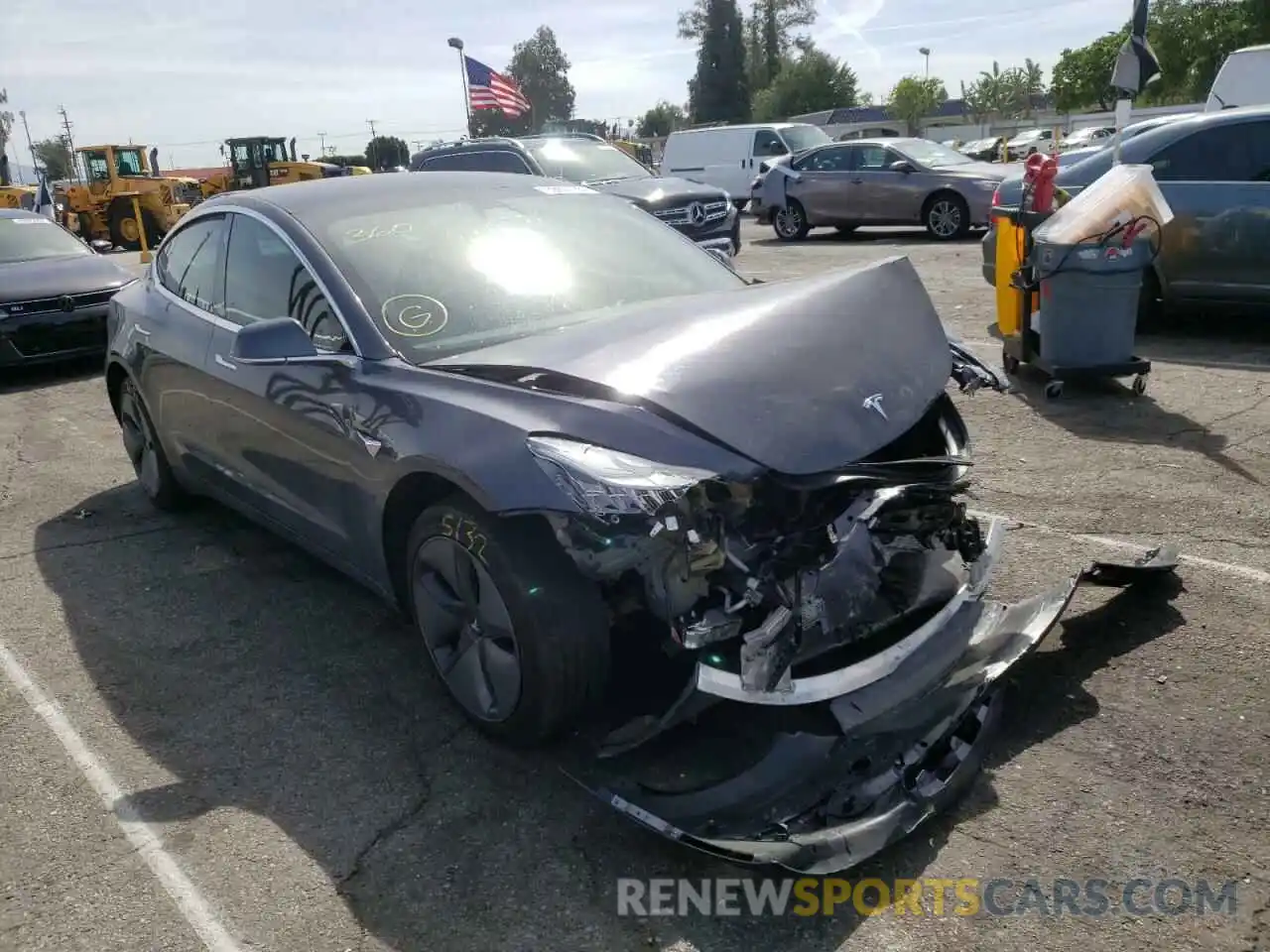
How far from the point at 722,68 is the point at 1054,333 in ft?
241

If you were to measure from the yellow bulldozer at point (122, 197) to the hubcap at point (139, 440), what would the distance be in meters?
22.3

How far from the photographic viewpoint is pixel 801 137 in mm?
21562

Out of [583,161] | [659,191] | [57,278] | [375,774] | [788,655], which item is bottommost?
[375,774]

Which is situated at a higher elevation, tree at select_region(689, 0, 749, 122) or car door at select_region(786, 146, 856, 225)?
tree at select_region(689, 0, 749, 122)

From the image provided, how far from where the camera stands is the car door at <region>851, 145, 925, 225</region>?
16.1m

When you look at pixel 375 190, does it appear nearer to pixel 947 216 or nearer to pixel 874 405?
pixel 874 405

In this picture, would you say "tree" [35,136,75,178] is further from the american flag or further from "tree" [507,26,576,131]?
the american flag

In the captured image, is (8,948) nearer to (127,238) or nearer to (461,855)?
(461,855)

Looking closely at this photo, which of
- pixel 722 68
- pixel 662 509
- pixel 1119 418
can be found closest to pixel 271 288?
pixel 662 509

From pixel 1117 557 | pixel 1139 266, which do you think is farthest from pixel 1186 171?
pixel 1117 557

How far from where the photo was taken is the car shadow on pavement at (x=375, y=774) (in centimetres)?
256

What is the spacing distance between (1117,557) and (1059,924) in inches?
86.6

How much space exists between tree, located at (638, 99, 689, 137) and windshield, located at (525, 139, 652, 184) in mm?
77729

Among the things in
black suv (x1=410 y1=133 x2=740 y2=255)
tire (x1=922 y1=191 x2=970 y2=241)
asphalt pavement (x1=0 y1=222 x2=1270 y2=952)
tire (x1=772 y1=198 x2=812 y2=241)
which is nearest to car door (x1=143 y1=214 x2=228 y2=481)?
asphalt pavement (x1=0 y1=222 x2=1270 y2=952)
